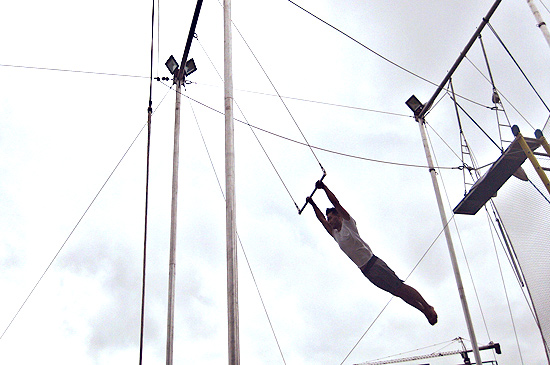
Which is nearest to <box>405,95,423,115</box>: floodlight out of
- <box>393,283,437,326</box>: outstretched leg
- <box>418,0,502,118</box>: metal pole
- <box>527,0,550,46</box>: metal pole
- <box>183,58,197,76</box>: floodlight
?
<box>418,0,502,118</box>: metal pole

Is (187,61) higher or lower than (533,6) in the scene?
lower

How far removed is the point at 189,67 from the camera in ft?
26.4

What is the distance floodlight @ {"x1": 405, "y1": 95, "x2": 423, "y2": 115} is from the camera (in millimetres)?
10102

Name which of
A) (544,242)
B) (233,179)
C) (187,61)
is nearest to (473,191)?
(544,242)

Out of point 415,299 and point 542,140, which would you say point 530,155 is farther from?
point 415,299

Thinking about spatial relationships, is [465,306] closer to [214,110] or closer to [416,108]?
[416,108]

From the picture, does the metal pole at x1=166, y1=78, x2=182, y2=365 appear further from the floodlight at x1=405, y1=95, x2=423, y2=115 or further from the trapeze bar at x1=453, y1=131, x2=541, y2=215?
the floodlight at x1=405, y1=95, x2=423, y2=115

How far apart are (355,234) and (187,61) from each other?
4.20 meters

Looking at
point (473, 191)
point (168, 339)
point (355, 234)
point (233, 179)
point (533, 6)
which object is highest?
point (533, 6)

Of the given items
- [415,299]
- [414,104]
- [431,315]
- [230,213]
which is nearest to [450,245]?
[415,299]

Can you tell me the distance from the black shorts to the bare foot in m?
0.57

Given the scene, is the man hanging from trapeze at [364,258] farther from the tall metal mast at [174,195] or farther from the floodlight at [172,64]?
the floodlight at [172,64]

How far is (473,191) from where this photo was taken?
7773 mm

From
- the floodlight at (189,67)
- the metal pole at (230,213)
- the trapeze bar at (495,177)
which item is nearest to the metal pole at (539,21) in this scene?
the trapeze bar at (495,177)
